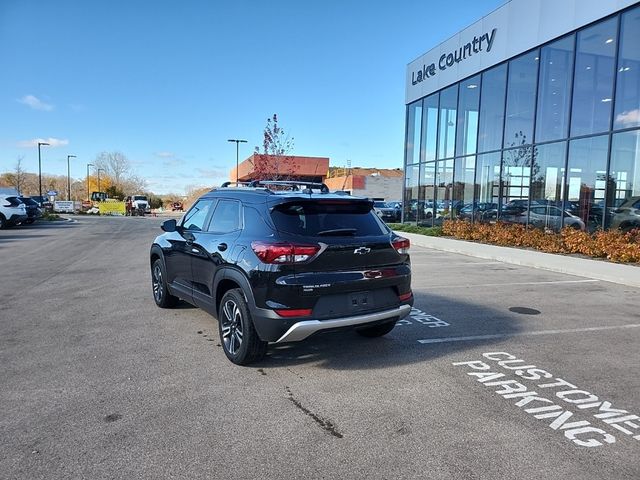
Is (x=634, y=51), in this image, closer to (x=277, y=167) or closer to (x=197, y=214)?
(x=197, y=214)

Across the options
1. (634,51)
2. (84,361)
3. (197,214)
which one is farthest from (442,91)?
(84,361)

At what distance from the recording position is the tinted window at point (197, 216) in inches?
231

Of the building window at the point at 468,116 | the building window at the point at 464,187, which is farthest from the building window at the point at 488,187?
the building window at the point at 468,116

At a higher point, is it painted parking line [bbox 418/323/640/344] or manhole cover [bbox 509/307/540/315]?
manhole cover [bbox 509/307/540/315]

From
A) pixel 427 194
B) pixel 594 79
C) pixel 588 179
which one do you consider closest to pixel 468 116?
pixel 427 194

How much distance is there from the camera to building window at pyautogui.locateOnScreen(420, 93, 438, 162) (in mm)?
24328

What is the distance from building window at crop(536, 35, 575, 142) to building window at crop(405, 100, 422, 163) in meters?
8.43

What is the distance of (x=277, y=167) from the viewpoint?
3275 cm

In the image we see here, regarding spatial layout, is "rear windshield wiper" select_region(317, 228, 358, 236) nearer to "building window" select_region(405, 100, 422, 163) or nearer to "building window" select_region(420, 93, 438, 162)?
"building window" select_region(420, 93, 438, 162)

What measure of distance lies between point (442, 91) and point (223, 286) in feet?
69.8

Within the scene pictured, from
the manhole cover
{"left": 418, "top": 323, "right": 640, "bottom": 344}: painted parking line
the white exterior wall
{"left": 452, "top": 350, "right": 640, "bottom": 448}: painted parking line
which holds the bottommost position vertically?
{"left": 452, "top": 350, "right": 640, "bottom": 448}: painted parking line

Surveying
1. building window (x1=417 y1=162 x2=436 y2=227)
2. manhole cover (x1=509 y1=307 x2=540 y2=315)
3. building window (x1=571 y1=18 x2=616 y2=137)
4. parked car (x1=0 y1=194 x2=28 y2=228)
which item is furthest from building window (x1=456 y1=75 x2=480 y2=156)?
parked car (x1=0 y1=194 x2=28 y2=228)

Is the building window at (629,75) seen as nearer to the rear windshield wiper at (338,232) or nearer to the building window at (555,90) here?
the building window at (555,90)

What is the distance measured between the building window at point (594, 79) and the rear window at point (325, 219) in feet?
44.0
